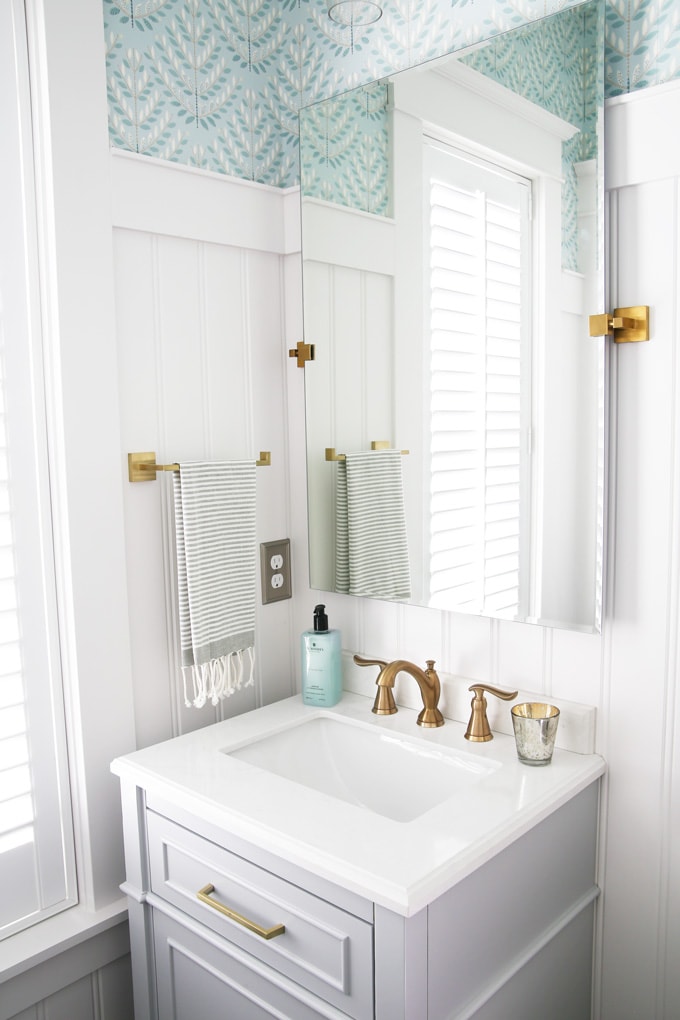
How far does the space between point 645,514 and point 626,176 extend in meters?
0.53

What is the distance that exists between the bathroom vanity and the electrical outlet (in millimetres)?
329

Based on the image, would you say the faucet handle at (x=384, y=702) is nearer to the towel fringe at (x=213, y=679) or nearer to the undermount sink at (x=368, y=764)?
the undermount sink at (x=368, y=764)

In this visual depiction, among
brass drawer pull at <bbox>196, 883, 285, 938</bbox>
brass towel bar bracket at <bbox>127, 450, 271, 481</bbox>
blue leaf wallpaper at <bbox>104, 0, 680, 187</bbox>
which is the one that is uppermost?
blue leaf wallpaper at <bbox>104, 0, 680, 187</bbox>

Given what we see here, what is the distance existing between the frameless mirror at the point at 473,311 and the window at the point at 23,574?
0.57 meters

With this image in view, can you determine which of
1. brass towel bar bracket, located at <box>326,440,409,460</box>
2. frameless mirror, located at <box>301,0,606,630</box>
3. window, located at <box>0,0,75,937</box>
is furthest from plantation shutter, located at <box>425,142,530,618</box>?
window, located at <box>0,0,75,937</box>

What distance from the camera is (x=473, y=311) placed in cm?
141

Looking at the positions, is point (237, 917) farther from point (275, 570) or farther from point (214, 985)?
point (275, 570)

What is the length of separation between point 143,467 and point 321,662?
1.76 ft

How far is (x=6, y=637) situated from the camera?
4.50ft

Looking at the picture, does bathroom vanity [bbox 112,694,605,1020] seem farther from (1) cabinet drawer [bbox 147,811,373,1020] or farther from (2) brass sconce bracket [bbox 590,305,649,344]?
(2) brass sconce bracket [bbox 590,305,649,344]

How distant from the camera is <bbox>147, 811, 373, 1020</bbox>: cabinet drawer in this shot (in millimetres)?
1082

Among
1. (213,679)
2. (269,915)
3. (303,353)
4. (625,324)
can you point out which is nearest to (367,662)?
(213,679)

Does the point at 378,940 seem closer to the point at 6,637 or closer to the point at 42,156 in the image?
the point at 6,637

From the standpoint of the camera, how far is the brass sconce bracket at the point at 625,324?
124 cm
